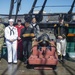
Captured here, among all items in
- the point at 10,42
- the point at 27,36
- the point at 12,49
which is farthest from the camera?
the point at 12,49

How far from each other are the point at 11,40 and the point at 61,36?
1.88 meters

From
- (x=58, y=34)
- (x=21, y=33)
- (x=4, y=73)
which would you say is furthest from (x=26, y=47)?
(x=4, y=73)

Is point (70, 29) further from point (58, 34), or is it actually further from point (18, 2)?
point (18, 2)

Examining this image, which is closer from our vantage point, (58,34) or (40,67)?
(40,67)

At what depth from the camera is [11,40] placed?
33.1 feet

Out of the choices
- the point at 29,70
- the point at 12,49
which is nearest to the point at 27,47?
the point at 12,49

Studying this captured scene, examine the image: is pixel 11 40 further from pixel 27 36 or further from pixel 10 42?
pixel 27 36

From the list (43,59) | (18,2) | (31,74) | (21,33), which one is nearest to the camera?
(31,74)

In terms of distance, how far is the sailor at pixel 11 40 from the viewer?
10.1 meters

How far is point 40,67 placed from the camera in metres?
9.12

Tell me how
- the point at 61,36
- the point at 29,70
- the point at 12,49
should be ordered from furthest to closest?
the point at 61,36, the point at 12,49, the point at 29,70

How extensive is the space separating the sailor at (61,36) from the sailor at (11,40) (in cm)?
160

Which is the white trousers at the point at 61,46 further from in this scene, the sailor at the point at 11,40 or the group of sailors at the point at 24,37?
the sailor at the point at 11,40

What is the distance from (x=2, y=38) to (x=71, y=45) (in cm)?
320
